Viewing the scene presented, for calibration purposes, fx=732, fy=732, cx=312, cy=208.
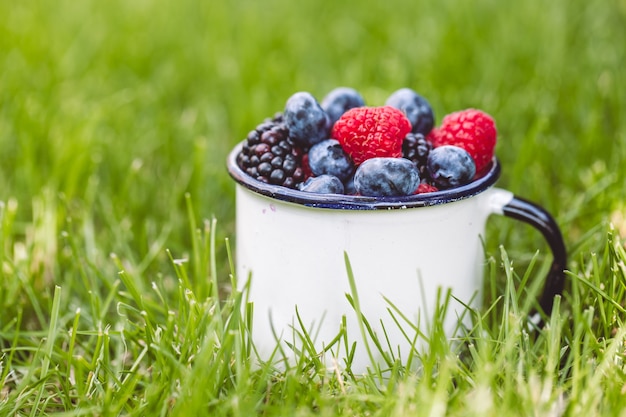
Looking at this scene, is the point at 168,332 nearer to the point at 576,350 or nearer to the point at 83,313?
the point at 83,313

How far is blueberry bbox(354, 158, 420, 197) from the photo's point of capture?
946mm

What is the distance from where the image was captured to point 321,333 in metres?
1.04

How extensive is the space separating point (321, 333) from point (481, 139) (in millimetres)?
378

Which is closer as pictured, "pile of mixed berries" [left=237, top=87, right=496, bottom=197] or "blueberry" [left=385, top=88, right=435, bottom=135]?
"pile of mixed berries" [left=237, top=87, right=496, bottom=197]

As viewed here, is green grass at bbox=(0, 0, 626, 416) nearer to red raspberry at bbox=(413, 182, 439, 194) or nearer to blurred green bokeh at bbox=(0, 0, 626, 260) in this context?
blurred green bokeh at bbox=(0, 0, 626, 260)

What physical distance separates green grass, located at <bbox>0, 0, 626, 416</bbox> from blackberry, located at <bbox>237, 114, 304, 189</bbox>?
16 cm

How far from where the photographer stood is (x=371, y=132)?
102cm

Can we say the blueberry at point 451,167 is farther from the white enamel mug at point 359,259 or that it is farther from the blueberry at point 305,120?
the blueberry at point 305,120

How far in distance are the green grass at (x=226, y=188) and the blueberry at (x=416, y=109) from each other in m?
0.23

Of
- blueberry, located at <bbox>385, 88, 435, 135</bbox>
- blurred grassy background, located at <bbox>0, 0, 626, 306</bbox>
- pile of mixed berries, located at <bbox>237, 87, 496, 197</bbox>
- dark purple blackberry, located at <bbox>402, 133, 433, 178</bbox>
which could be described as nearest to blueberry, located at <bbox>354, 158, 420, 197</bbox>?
pile of mixed berries, located at <bbox>237, 87, 496, 197</bbox>

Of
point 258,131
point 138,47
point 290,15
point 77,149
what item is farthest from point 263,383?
point 290,15

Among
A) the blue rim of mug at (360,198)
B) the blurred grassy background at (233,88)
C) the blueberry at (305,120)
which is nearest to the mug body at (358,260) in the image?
the blue rim of mug at (360,198)

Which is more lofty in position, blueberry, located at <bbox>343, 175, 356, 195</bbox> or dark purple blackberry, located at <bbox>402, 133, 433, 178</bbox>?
dark purple blackberry, located at <bbox>402, 133, 433, 178</bbox>

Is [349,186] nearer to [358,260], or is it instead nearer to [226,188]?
[358,260]
